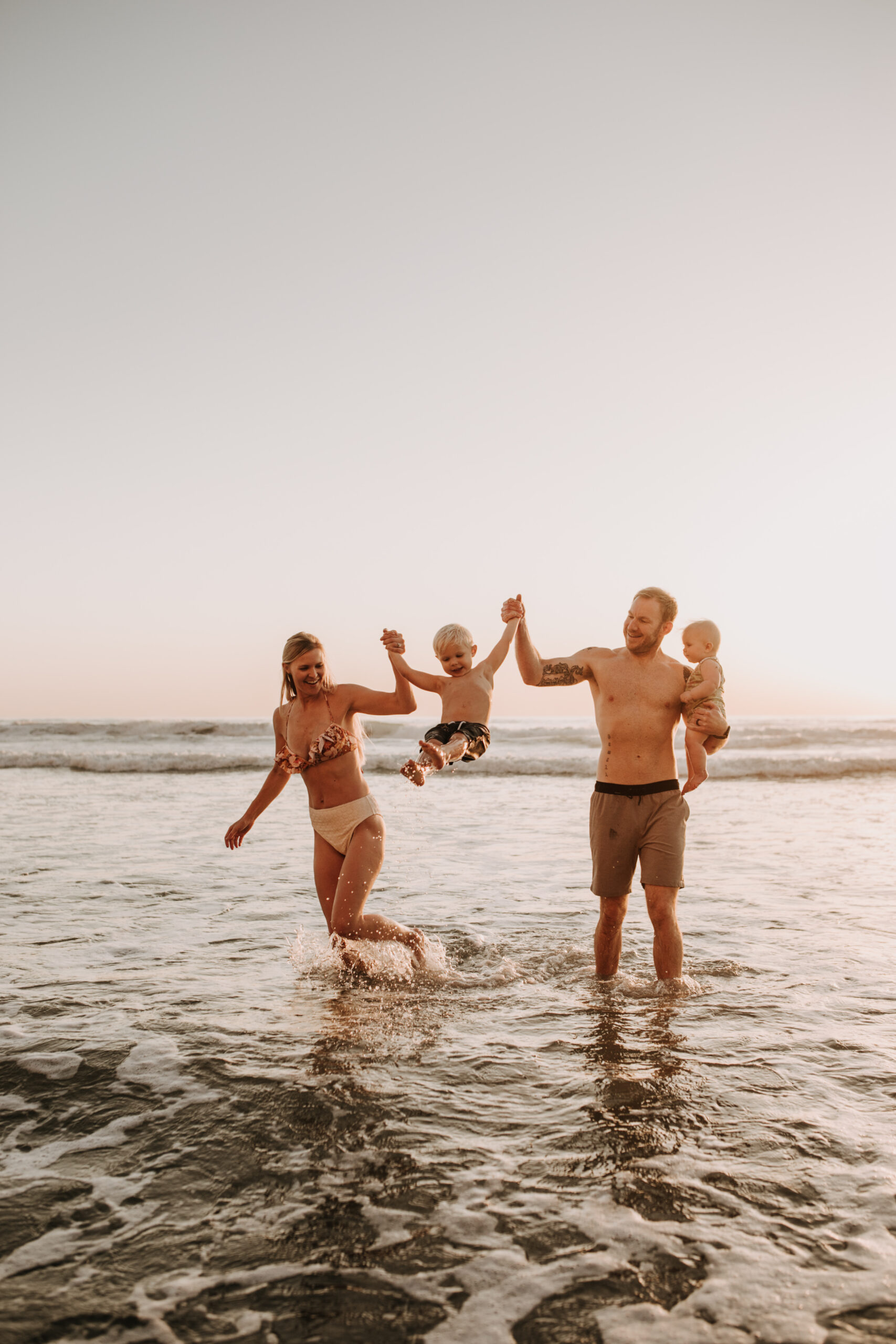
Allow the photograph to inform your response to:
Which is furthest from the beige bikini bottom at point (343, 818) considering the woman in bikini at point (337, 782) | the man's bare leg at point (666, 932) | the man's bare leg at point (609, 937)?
the man's bare leg at point (666, 932)

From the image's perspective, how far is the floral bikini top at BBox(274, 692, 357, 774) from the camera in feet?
20.3

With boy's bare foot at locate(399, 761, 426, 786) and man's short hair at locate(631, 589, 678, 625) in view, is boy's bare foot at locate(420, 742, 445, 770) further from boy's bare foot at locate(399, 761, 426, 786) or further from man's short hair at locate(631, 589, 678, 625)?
man's short hair at locate(631, 589, 678, 625)

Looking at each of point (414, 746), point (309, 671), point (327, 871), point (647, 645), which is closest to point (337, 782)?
point (327, 871)

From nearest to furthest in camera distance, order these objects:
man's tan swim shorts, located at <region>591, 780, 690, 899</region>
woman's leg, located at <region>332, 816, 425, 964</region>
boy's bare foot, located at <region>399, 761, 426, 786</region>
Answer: boy's bare foot, located at <region>399, 761, 426, 786</region> < man's tan swim shorts, located at <region>591, 780, 690, 899</region> < woman's leg, located at <region>332, 816, 425, 964</region>

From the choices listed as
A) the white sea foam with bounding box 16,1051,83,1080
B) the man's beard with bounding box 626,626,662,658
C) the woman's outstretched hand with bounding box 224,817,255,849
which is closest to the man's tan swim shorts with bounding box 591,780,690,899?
the man's beard with bounding box 626,626,662,658

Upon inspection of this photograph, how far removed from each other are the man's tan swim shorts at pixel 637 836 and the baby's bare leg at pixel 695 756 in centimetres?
14

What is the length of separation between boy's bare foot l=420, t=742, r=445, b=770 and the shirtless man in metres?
0.80

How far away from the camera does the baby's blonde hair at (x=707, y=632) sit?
19.5 ft

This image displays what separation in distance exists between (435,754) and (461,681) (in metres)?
0.82

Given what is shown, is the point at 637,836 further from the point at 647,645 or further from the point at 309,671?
Result: the point at 309,671

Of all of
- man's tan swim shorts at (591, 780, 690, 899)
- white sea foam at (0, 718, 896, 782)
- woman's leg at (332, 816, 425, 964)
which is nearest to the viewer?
man's tan swim shorts at (591, 780, 690, 899)

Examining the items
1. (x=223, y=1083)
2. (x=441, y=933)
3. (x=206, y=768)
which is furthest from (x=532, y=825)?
(x=206, y=768)

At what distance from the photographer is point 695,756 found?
5.73 meters

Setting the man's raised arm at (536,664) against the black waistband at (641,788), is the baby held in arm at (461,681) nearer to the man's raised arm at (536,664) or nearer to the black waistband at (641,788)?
the man's raised arm at (536,664)
